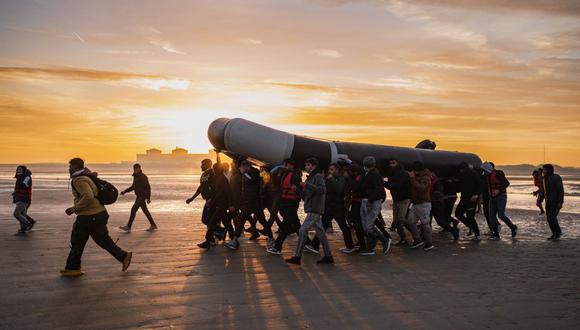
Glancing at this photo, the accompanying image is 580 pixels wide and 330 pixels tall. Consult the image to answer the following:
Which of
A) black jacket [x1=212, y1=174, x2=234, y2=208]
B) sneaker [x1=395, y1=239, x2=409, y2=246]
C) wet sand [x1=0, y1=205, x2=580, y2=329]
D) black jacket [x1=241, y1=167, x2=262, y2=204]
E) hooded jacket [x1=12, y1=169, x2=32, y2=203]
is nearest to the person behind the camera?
wet sand [x1=0, y1=205, x2=580, y2=329]

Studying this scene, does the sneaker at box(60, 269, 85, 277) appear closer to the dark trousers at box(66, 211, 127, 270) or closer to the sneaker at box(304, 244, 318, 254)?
the dark trousers at box(66, 211, 127, 270)

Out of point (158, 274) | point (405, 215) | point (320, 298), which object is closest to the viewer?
point (320, 298)

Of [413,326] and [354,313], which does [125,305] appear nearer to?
[354,313]

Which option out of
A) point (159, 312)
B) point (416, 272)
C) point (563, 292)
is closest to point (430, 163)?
point (416, 272)

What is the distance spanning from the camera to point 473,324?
5.46m

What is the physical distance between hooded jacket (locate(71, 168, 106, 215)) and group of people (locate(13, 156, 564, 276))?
14 millimetres

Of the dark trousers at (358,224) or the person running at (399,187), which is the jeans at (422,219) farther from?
the dark trousers at (358,224)

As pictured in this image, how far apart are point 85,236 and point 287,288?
10.5 ft

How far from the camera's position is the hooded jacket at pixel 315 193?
8.67 m

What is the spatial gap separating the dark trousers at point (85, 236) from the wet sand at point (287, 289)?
1.00 ft

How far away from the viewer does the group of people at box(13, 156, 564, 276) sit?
26.0 feet

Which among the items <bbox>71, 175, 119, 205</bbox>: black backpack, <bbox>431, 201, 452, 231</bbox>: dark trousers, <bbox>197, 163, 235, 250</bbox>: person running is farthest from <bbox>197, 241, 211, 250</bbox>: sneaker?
<bbox>431, 201, 452, 231</bbox>: dark trousers

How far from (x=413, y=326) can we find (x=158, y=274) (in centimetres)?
408

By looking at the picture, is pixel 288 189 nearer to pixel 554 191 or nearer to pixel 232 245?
pixel 232 245
